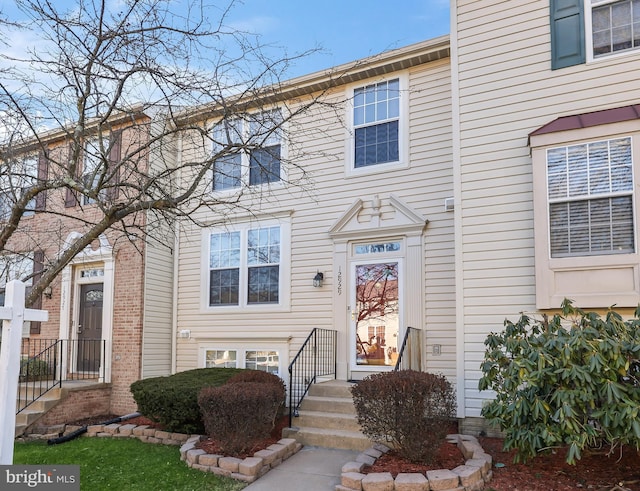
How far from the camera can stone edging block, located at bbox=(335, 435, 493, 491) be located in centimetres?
454

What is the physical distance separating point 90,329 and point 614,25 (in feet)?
33.2

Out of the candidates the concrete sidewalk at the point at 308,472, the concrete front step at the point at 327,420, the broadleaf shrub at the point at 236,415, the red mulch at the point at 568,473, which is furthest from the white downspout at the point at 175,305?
the red mulch at the point at 568,473

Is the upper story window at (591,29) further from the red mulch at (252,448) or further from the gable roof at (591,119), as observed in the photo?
the red mulch at (252,448)

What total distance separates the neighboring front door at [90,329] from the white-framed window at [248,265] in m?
2.26

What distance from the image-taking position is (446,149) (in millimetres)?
7945

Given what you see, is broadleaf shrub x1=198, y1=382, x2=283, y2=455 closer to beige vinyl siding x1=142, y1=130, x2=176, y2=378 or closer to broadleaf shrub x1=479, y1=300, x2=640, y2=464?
broadleaf shrub x1=479, y1=300, x2=640, y2=464

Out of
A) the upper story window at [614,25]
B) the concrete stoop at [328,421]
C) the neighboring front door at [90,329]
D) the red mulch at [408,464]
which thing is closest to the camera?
the red mulch at [408,464]

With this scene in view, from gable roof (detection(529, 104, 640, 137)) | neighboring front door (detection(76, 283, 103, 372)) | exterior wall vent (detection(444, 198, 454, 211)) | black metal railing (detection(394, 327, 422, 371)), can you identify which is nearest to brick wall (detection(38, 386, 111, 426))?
neighboring front door (detection(76, 283, 103, 372))

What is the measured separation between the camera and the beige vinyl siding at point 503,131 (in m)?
6.17

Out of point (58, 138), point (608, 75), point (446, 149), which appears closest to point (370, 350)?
point (446, 149)

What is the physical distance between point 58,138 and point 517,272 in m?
9.30

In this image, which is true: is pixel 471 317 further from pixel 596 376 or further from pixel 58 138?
pixel 58 138

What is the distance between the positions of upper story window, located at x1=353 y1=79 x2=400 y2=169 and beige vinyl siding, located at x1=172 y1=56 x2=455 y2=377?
9.7 inches

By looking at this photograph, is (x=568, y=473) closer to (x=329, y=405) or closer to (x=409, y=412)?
(x=409, y=412)
